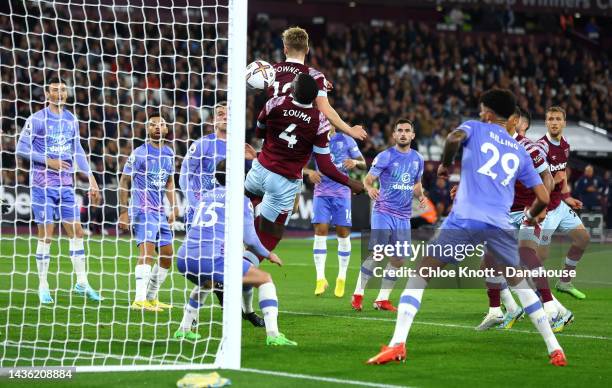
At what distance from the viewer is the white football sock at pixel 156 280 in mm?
10734

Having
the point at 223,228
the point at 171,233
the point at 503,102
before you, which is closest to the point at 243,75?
the point at 223,228

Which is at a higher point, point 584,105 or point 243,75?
point 243,75

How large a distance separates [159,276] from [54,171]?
197cm

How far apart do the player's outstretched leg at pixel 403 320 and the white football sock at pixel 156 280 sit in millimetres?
3724

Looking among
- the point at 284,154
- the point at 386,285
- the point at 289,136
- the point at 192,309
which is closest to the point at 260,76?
the point at 289,136

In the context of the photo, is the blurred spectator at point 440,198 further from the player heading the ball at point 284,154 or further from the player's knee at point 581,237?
the player heading the ball at point 284,154

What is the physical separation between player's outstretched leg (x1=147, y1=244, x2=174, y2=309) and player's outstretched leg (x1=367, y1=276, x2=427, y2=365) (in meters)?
3.59

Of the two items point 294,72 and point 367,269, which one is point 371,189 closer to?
point 367,269

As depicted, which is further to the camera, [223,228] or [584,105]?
[584,105]

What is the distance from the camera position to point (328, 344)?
8734 millimetres

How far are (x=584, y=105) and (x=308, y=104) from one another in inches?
1128

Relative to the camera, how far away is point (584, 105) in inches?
1416

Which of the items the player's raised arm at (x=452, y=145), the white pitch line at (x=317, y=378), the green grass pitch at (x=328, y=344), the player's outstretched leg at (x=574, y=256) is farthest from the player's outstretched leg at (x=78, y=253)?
the player's outstretched leg at (x=574, y=256)

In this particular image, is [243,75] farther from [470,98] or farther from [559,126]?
[470,98]
